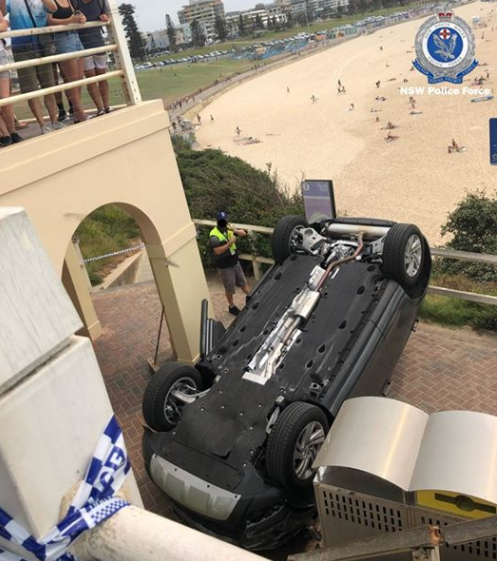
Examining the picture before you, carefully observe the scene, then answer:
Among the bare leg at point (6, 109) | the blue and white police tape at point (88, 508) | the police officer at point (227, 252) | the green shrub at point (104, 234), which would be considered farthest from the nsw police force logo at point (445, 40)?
the blue and white police tape at point (88, 508)

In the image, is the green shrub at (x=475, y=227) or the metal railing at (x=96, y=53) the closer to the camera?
the metal railing at (x=96, y=53)

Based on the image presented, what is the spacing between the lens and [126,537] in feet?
5.02

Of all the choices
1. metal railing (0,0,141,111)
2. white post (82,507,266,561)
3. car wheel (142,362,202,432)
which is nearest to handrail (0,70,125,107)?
metal railing (0,0,141,111)

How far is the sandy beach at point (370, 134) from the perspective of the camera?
25594 millimetres

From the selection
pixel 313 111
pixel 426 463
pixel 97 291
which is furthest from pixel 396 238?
pixel 313 111

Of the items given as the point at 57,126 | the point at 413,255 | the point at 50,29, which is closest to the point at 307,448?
the point at 413,255

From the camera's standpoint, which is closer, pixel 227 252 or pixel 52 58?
pixel 52 58

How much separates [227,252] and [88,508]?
297 inches

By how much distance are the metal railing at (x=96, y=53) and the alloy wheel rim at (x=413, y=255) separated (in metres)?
3.91

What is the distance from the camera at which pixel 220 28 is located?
145125mm

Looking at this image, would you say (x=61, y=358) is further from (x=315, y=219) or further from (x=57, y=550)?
(x=315, y=219)

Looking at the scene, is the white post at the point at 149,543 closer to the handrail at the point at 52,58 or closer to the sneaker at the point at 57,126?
the handrail at the point at 52,58

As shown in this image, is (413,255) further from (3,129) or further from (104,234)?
(104,234)

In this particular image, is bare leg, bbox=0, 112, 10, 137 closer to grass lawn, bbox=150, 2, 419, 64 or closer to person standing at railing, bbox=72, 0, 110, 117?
person standing at railing, bbox=72, 0, 110, 117
